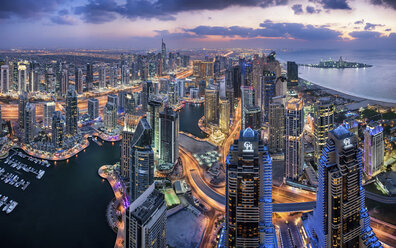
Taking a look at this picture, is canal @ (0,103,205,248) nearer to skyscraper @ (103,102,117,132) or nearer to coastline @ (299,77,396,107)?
skyscraper @ (103,102,117,132)

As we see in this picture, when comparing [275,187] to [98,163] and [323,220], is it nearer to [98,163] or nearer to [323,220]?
[323,220]

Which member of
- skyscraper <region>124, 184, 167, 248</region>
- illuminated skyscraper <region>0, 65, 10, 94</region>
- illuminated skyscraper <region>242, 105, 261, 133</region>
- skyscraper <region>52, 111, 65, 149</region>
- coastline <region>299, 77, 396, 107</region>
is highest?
illuminated skyscraper <region>0, 65, 10, 94</region>

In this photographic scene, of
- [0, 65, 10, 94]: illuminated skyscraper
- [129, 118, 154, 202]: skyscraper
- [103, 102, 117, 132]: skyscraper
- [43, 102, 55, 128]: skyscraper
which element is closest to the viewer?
[129, 118, 154, 202]: skyscraper

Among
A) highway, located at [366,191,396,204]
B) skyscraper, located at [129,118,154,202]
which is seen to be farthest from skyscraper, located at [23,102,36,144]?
highway, located at [366,191,396,204]

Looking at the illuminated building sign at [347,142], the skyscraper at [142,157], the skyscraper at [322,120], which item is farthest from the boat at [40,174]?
the illuminated building sign at [347,142]

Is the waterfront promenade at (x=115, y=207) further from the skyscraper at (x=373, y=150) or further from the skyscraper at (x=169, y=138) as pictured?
the skyscraper at (x=373, y=150)

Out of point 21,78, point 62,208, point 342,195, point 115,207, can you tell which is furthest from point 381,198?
point 21,78
